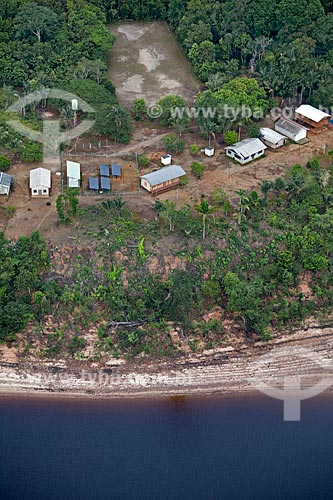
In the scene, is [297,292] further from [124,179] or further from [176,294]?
[124,179]

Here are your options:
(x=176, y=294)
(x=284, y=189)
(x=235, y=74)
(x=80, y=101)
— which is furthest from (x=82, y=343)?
(x=235, y=74)


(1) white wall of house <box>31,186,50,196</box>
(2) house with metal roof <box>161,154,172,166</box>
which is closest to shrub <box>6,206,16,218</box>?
(1) white wall of house <box>31,186,50,196</box>

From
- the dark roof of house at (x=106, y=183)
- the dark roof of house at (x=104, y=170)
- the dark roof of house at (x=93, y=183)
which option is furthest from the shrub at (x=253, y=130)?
the dark roof of house at (x=93, y=183)

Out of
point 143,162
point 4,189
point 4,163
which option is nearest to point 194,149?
point 143,162

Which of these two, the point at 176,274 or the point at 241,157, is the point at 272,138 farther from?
the point at 176,274

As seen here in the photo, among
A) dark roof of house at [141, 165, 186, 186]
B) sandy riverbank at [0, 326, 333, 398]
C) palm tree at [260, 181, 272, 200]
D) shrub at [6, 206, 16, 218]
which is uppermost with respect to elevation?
dark roof of house at [141, 165, 186, 186]

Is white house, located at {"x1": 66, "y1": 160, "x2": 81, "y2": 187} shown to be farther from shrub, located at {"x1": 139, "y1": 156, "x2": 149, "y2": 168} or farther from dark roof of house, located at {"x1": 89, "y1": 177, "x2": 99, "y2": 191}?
shrub, located at {"x1": 139, "y1": 156, "x2": 149, "y2": 168}
